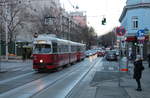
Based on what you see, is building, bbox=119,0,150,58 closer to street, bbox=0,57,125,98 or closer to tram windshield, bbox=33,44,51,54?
tram windshield, bbox=33,44,51,54

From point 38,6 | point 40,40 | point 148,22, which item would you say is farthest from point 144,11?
point 38,6

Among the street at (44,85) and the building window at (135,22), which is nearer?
the street at (44,85)

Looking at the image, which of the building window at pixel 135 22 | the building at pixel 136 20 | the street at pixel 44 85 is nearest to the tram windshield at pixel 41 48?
the street at pixel 44 85

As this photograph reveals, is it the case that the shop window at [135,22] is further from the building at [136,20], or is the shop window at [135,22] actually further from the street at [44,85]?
the street at [44,85]

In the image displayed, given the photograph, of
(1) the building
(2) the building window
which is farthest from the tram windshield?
(2) the building window

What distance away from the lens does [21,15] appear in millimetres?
64438

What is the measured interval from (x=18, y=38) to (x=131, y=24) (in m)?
36.4

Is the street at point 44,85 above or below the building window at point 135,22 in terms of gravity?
below

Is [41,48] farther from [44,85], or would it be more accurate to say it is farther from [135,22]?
[135,22]

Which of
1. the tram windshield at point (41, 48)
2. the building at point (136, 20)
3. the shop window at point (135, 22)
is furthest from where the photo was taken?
the shop window at point (135, 22)

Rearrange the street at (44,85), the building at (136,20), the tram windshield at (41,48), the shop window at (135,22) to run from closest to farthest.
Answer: the street at (44,85)
the tram windshield at (41,48)
the building at (136,20)
the shop window at (135,22)

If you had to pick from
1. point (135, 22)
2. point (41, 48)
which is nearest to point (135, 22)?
point (135, 22)

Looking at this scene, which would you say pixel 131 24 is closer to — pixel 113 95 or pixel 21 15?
pixel 21 15

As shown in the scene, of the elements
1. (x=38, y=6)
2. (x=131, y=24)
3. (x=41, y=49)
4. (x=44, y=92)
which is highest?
(x=38, y=6)
